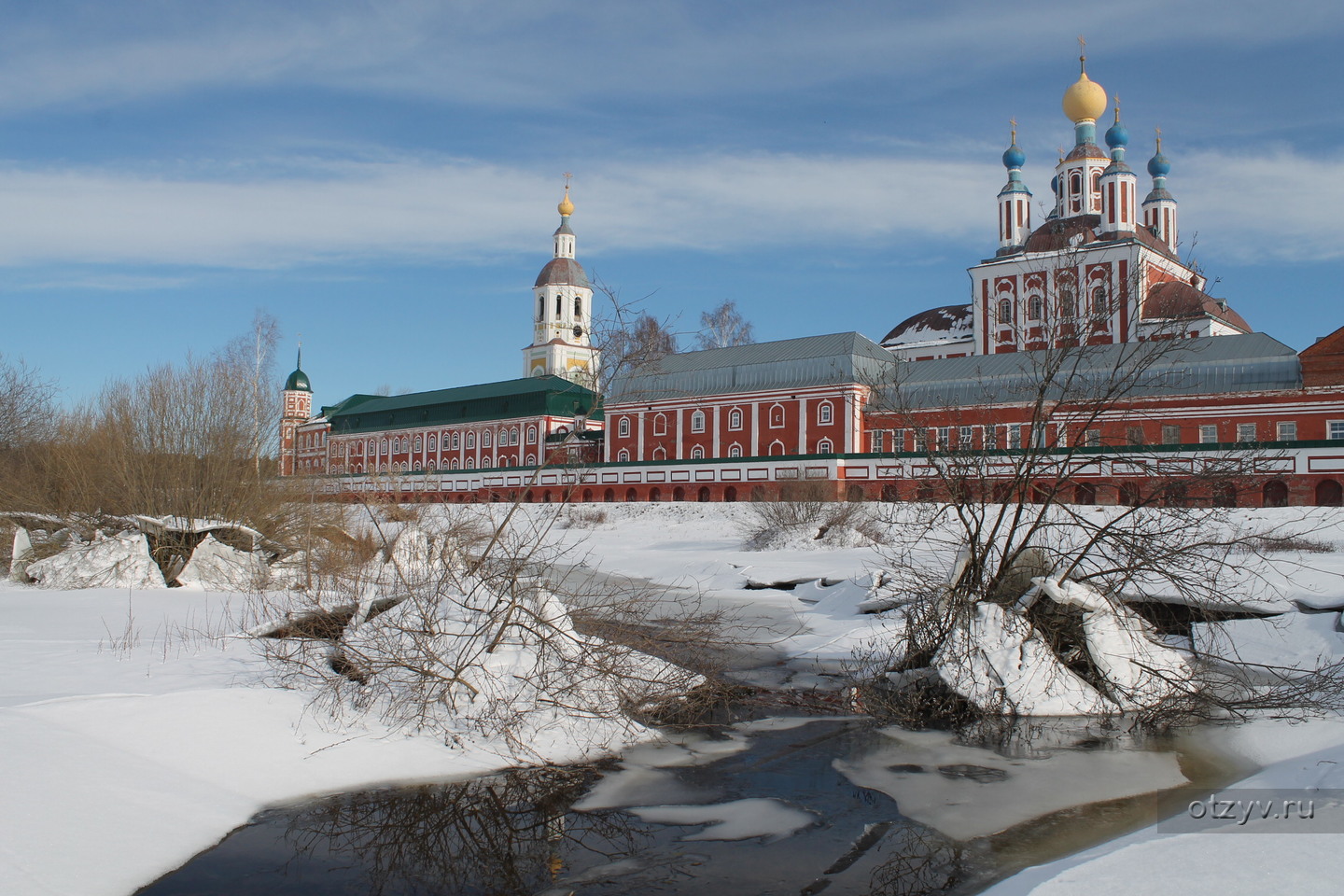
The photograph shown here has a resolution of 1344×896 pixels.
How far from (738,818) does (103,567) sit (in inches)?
523

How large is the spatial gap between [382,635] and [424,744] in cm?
98

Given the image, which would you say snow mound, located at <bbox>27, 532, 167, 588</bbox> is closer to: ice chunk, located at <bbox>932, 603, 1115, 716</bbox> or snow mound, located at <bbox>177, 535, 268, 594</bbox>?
snow mound, located at <bbox>177, 535, 268, 594</bbox>

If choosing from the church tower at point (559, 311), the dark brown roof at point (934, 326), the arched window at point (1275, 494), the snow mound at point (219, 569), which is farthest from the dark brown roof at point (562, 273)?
the snow mound at point (219, 569)

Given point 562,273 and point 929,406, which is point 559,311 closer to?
point 562,273

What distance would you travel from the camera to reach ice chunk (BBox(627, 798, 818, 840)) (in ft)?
18.4

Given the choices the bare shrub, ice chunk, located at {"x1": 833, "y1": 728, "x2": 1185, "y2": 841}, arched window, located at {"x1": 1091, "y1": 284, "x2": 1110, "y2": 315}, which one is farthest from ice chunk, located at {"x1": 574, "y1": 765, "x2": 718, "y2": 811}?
arched window, located at {"x1": 1091, "y1": 284, "x2": 1110, "y2": 315}

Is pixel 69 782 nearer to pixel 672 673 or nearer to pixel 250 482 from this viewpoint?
pixel 672 673

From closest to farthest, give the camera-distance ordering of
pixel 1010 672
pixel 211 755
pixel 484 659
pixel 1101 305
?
pixel 211 755, pixel 484 659, pixel 1010 672, pixel 1101 305

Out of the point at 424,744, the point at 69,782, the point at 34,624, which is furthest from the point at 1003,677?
the point at 34,624

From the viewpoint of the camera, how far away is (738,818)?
231 inches

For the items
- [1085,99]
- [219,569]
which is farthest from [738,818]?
[1085,99]

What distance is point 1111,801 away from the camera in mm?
6117

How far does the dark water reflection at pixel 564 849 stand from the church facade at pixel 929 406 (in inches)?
146

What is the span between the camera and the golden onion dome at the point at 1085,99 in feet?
161
